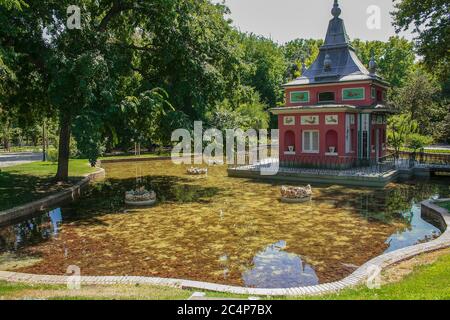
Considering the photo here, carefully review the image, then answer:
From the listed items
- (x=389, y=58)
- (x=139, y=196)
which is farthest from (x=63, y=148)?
(x=389, y=58)

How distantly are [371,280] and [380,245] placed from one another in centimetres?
434

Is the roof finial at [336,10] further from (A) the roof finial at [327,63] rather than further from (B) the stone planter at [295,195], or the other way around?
(B) the stone planter at [295,195]

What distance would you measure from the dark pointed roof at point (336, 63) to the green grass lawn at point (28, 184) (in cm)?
1955

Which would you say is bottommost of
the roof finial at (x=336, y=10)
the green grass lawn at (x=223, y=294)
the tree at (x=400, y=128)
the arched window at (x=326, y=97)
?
the green grass lawn at (x=223, y=294)

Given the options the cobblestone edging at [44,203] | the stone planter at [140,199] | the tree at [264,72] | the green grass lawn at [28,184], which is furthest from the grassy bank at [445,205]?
the tree at [264,72]

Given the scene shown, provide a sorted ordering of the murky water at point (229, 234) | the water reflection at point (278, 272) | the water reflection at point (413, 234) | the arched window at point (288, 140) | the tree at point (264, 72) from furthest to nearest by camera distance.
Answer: the tree at point (264, 72) → the arched window at point (288, 140) → the water reflection at point (413, 234) → the murky water at point (229, 234) → the water reflection at point (278, 272)

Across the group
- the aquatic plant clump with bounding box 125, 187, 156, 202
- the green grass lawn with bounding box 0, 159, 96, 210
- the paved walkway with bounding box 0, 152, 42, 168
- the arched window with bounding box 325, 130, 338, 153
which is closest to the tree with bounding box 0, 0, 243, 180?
the green grass lawn with bounding box 0, 159, 96, 210

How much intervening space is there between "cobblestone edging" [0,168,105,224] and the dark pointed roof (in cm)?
1861

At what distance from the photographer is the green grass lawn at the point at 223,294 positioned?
7047 mm

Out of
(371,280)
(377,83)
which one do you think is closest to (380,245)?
(371,280)

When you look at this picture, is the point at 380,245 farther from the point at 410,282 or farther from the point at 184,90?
Result: the point at 184,90

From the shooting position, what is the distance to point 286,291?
319 inches

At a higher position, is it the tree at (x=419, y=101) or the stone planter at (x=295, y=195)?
the tree at (x=419, y=101)

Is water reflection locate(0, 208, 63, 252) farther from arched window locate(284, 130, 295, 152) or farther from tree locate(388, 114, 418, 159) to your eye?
tree locate(388, 114, 418, 159)
